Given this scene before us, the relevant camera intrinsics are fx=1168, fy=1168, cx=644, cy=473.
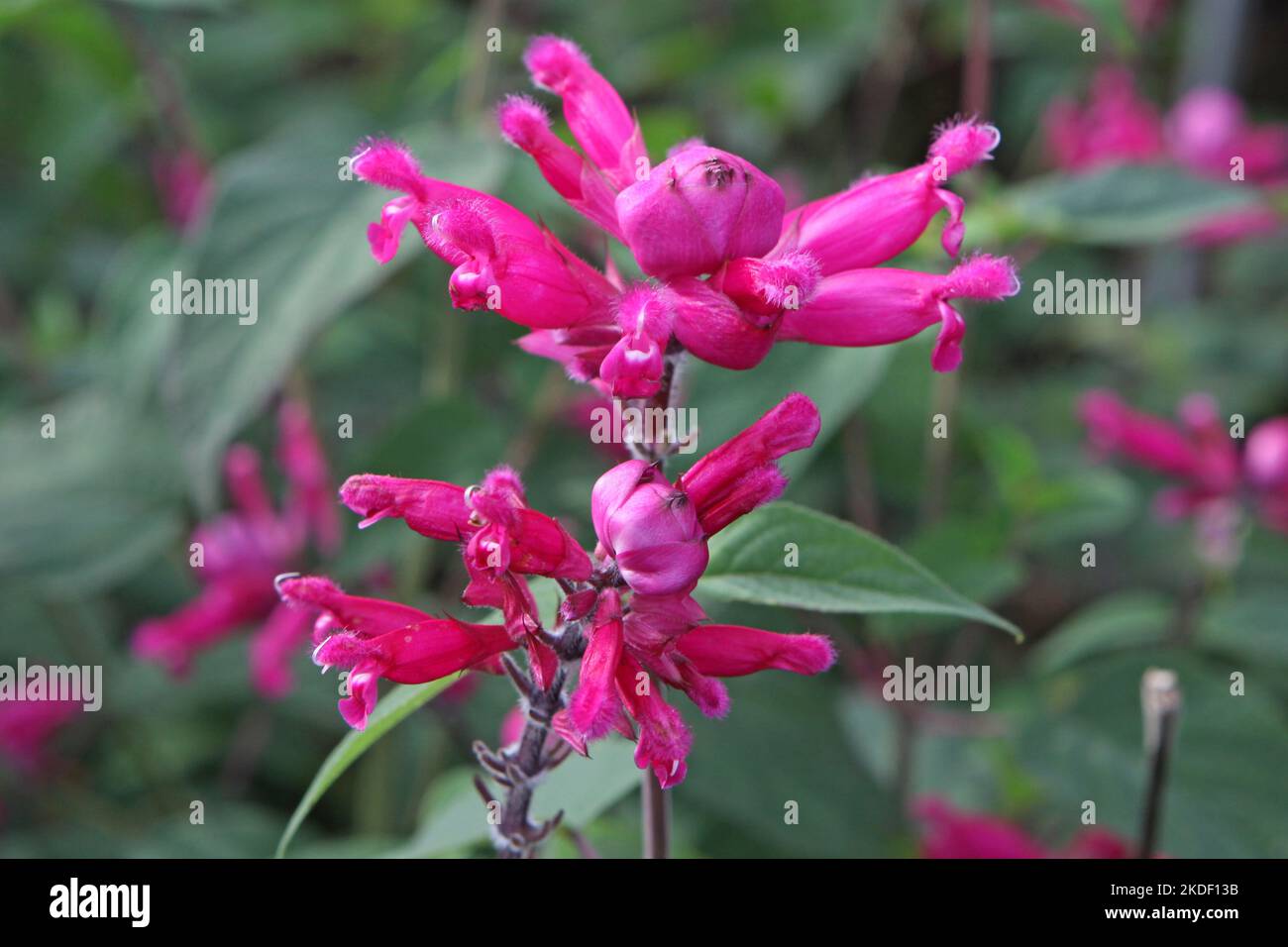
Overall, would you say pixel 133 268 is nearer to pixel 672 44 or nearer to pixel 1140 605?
pixel 672 44

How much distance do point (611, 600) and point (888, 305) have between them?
0.22 metres

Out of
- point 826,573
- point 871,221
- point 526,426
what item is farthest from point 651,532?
point 526,426

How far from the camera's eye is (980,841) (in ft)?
3.79

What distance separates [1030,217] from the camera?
123cm

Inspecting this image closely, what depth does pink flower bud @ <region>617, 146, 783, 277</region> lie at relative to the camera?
0.57 metres

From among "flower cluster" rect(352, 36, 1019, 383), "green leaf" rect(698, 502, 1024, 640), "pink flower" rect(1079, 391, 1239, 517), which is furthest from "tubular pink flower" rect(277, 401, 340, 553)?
"pink flower" rect(1079, 391, 1239, 517)

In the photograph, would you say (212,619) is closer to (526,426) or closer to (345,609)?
(526,426)

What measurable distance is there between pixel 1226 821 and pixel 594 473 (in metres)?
0.87

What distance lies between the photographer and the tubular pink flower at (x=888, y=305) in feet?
2.04

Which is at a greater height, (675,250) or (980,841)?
(675,250)

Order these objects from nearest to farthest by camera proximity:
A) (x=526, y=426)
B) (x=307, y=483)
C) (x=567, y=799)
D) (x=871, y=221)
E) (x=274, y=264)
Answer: (x=871, y=221), (x=567, y=799), (x=274, y=264), (x=307, y=483), (x=526, y=426)

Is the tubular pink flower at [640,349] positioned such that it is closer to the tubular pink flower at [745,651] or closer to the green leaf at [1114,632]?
the tubular pink flower at [745,651]

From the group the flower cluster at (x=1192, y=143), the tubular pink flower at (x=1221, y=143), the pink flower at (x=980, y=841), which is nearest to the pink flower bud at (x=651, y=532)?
the pink flower at (x=980, y=841)

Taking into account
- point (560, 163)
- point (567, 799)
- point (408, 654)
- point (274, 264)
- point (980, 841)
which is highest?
point (274, 264)
